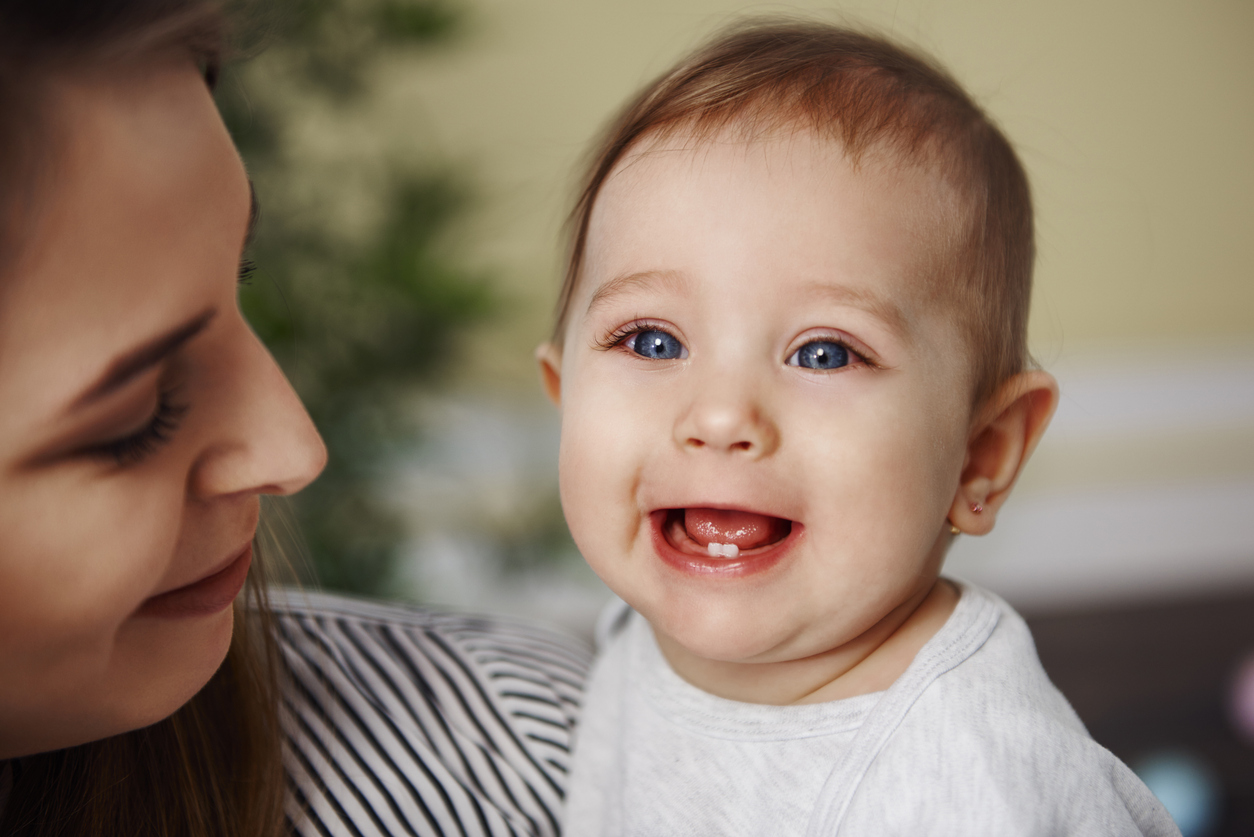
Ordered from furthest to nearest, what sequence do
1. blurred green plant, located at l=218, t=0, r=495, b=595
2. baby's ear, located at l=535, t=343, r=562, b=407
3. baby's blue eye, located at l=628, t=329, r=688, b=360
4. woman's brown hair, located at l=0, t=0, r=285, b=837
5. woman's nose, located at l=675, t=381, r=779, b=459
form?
blurred green plant, located at l=218, t=0, r=495, b=595
baby's ear, located at l=535, t=343, r=562, b=407
baby's blue eye, located at l=628, t=329, r=688, b=360
woman's nose, located at l=675, t=381, r=779, b=459
woman's brown hair, located at l=0, t=0, r=285, b=837

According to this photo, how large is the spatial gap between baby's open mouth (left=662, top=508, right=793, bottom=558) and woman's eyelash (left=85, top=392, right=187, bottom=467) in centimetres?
46

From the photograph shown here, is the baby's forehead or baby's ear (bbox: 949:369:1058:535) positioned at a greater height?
the baby's forehead

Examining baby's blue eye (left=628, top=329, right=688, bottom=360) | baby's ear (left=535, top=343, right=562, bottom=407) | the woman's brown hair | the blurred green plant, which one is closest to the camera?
the woman's brown hair

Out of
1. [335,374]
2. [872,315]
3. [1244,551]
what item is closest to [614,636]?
[872,315]

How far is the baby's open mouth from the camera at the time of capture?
88 cm

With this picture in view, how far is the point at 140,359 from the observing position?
63 centimetres

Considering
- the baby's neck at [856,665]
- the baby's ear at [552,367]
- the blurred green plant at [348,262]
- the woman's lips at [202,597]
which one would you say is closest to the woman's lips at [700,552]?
the baby's neck at [856,665]

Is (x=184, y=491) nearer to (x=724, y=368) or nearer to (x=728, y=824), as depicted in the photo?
(x=724, y=368)

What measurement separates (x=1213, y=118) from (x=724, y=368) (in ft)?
9.36

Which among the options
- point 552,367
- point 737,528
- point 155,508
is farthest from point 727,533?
point 155,508

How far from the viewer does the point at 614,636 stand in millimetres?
1224

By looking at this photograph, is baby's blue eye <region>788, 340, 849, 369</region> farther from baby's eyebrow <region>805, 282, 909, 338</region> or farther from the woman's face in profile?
the woman's face in profile

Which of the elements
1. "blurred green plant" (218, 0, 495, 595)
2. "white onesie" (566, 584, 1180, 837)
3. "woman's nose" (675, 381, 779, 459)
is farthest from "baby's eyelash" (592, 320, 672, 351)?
"blurred green plant" (218, 0, 495, 595)

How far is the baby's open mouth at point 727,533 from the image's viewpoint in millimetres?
885
